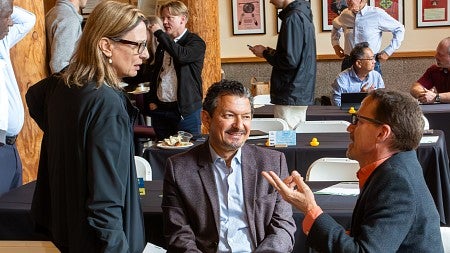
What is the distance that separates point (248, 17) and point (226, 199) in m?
7.99

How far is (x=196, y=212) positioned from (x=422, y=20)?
8.08m

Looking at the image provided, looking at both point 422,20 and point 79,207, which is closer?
point 79,207

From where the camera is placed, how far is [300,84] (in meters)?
6.30

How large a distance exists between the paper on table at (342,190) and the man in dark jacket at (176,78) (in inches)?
91.4

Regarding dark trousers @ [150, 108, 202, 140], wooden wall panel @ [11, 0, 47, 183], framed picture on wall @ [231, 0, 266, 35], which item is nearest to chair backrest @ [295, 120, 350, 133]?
dark trousers @ [150, 108, 202, 140]

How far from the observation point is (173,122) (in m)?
6.30

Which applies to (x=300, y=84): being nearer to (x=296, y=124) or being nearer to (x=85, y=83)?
(x=296, y=124)

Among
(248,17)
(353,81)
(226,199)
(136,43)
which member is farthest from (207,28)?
(136,43)

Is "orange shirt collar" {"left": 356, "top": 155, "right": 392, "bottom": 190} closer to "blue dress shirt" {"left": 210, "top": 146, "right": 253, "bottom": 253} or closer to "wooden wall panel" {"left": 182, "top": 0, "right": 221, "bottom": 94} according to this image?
"blue dress shirt" {"left": 210, "top": 146, "right": 253, "bottom": 253}

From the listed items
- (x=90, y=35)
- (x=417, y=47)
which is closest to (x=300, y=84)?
(x=90, y=35)

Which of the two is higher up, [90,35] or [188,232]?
[90,35]

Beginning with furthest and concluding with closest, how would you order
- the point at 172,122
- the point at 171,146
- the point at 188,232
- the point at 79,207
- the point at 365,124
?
the point at 172,122 < the point at 171,146 < the point at 188,232 < the point at 79,207 < the point at 365,124

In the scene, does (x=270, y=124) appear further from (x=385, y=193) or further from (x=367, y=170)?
(x=385, y=193)

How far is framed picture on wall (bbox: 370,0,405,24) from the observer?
10.6 meters
